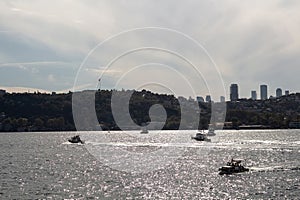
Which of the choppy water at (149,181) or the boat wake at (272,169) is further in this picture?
the boat wake at (272,169)

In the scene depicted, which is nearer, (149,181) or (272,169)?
(149,181)

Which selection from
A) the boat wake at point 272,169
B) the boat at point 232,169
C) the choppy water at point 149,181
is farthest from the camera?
the boat wake at point 272,169

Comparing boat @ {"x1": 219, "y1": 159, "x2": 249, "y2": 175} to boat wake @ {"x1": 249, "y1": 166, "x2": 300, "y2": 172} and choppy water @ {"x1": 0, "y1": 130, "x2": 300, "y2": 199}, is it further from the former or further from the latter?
boat wake @ {"x1": 249, "y1": 166, "x2": 300, "y2": 172}

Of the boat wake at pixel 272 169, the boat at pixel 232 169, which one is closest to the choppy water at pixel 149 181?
the boat wake at pixel 272 169

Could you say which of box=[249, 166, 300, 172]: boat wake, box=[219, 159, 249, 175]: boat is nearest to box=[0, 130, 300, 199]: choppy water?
box=[249, 166, 300, 172]: boat wake

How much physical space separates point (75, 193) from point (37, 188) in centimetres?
740

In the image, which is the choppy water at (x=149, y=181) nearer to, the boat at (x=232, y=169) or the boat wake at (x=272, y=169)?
the boat wake at (x=272, y=169)

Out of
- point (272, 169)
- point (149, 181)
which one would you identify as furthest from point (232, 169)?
point (149, 181)

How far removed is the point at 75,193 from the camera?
68562 millimetres

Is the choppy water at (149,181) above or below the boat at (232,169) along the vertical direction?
below

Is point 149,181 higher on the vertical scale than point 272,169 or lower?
lower

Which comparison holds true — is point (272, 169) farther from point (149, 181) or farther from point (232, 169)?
point (149, 181)

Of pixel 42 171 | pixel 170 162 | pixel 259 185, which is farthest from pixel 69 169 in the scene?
pixel 259 185

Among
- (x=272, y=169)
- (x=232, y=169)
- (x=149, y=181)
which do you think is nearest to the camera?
(x=149, y=181)
